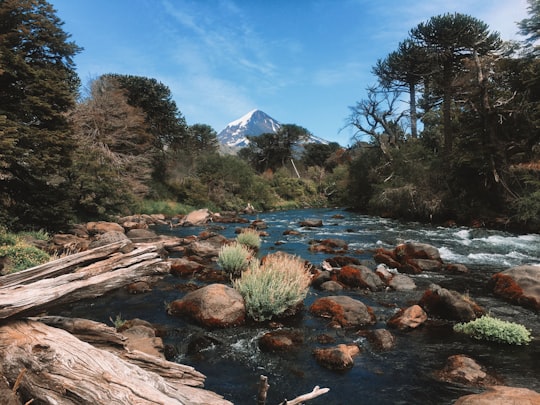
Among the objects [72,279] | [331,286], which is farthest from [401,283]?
[72,279]

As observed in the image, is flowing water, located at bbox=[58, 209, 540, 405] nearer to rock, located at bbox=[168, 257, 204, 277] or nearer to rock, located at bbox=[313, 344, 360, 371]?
rock, located at bbox=[313, 344, 360, 371]

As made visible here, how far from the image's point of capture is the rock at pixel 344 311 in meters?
6.30

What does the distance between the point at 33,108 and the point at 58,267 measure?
1236cm

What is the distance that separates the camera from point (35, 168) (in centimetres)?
1237

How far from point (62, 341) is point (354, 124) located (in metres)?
33.9

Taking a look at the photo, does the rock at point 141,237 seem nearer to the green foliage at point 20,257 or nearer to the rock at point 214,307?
the green foliage at point 20,257

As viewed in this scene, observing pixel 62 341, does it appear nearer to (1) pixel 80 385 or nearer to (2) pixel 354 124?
(1) pixel 80 385

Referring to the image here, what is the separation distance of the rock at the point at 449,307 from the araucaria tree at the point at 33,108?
13.4 meters

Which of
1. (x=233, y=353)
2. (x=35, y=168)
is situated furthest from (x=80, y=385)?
(x=35, y=168)

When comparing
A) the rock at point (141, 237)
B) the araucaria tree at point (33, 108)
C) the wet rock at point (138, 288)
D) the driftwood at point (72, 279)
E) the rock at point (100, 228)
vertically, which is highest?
the araucaria tree at point (33, 108)

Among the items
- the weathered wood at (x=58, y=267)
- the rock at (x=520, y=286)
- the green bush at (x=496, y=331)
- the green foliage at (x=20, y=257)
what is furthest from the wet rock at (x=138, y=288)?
the rock at (x=520, y=286)

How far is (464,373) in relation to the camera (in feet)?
14.4

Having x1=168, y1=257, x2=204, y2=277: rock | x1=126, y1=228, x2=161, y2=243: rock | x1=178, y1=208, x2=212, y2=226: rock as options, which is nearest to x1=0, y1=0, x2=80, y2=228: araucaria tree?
x1=126, y1=228, x2=161, y2=243: rock

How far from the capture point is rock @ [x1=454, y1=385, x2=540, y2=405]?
3.06 m
